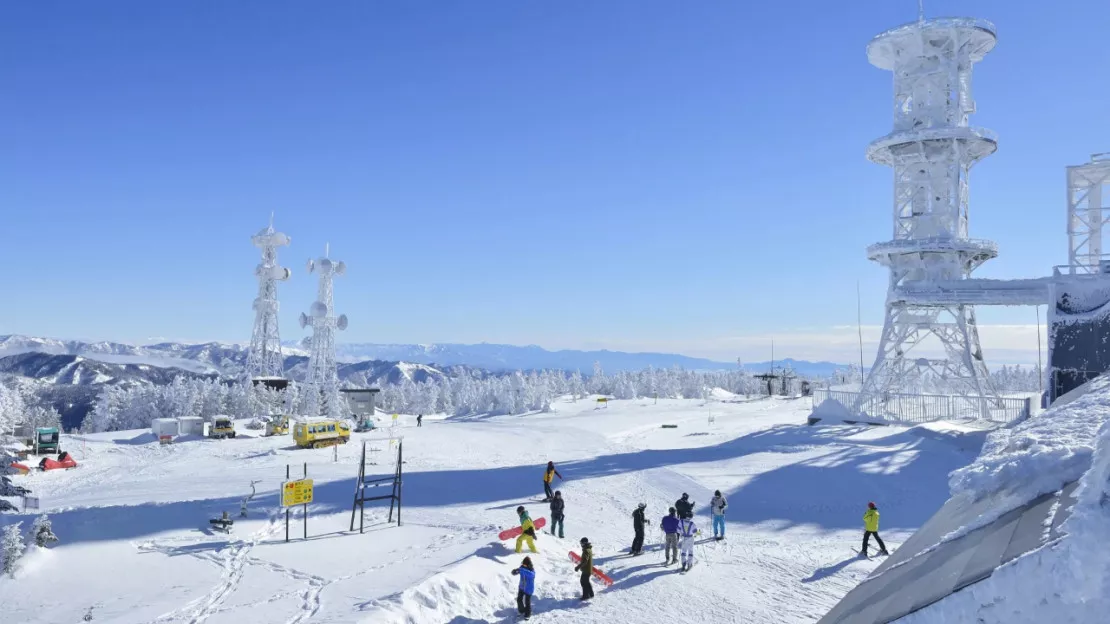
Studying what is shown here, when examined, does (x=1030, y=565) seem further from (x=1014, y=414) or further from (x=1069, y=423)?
(x=1014, y=414)

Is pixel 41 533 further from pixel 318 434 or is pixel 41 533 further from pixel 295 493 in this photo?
pixel 318 434

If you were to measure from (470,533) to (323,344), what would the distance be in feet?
174

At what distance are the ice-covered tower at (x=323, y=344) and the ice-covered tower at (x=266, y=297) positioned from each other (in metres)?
A: 3.84

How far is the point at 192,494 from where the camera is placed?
2331 centimetres

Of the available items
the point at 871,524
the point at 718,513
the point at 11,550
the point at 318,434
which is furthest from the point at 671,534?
the point at 318,434

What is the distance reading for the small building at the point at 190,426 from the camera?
45.1 meters

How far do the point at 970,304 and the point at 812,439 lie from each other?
1098 centimetres

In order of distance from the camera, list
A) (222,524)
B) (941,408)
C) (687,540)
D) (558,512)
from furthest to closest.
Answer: (941,408) < (222,524) < (558,512) < (687,540)

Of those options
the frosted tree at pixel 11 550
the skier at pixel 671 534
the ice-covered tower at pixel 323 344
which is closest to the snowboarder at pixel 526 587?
the skier at pixel 671 534

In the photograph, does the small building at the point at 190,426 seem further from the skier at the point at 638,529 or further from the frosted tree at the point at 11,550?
the skier at the point at 638,529

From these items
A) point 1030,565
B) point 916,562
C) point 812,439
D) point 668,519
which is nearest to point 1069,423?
point 916,562

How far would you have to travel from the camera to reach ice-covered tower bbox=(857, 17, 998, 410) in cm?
3616

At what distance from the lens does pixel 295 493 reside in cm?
1691

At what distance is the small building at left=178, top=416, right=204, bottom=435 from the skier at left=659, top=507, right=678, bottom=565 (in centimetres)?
3887
